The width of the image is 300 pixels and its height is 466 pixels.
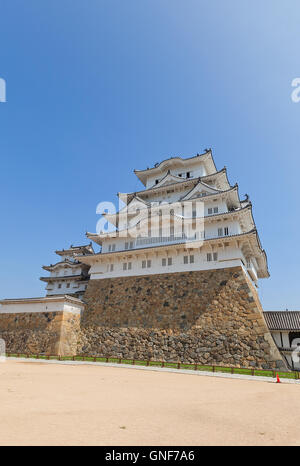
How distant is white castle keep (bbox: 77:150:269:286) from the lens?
23.8m

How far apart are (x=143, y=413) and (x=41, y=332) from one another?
2058cm

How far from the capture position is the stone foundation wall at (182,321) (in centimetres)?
1867

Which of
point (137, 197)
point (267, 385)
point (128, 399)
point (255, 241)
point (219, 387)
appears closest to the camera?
point (128, 399)

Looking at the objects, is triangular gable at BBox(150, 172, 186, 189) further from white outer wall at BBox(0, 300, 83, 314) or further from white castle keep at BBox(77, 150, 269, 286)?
white outer wall at BBox(0, 300, 83, 314)

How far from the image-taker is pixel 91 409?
7.41 m

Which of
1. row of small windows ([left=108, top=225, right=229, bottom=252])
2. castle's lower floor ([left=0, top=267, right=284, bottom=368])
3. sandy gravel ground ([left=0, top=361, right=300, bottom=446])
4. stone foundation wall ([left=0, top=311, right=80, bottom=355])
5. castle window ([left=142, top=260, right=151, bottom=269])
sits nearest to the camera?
sandy gravel ground ([left=0, top=361, right=300, bottom=446])

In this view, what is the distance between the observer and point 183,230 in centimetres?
2602

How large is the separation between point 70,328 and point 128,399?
57.7ft

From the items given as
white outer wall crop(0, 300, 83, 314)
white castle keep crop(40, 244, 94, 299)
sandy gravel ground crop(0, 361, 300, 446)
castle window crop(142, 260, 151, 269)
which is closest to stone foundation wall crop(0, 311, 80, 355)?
white outer wall crop(0, 300, 83, 314)

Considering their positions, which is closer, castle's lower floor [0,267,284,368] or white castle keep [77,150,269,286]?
castle's lower floor [0,267,284,368]

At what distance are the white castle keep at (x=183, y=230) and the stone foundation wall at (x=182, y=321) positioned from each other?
137 centimetres

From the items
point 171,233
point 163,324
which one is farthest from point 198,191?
point 163,324

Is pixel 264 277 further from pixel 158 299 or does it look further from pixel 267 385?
pixel 267 385

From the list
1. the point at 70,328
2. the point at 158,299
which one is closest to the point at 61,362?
the point at 70,328
